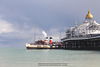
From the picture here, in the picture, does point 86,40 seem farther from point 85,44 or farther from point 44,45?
point 44,45

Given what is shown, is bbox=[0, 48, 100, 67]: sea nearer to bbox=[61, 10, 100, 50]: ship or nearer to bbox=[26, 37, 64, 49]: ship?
bbox=[61, 10, 100, 50]: ship

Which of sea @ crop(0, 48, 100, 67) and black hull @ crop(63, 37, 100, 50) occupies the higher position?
black hull @ crop(63, 37, 100, 50)

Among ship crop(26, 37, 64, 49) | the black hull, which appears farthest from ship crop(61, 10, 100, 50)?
ship crop(26, 37, 64, 49)

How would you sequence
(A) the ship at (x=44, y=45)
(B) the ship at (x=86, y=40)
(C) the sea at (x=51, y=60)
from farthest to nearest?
1. (A) the ship at (x=44, y=45)
2. (B) the ship at (x=86, y=40)
3. (C) the sea at (x=51, y=60)

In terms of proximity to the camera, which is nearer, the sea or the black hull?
the sea

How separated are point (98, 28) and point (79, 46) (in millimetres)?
17565

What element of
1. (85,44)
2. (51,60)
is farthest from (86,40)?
(51,60)

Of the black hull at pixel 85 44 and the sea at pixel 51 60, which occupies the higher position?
the black hull at pixel 85 44

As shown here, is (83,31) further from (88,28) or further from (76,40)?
(76,40)

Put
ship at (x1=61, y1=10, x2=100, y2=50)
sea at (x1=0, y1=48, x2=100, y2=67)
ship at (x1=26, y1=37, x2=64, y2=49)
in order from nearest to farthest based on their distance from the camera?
→ sea at (x1=0, y1=48, x2=100, y2=67), ship at (x1=61, y1=10, x2=100, y2=50), ship at (x1=26, y1=37, x2=64, y2=49)

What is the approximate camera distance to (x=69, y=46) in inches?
3332

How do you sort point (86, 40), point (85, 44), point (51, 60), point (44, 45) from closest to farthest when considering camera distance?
point (51, 60) < point (86, 40) < point (85, 44) < point (44, 45)

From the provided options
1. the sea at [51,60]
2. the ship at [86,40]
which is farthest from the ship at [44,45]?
the sea at [51,60]

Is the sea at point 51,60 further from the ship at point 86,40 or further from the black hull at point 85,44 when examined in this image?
the black hull at point 85,44
